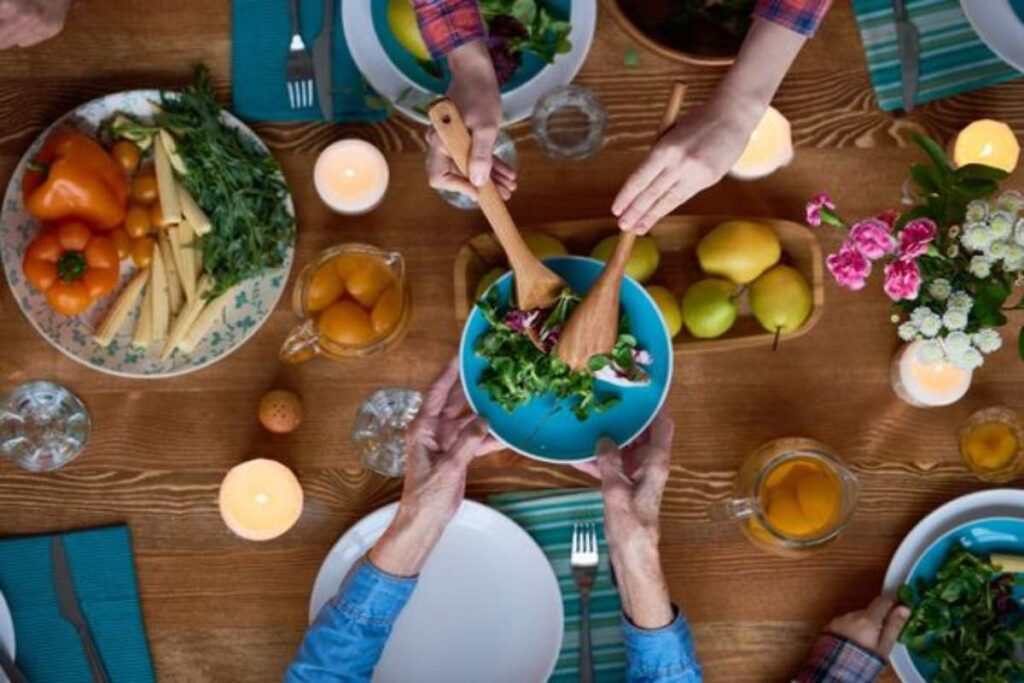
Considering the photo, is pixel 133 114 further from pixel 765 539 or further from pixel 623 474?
pixel 765 539

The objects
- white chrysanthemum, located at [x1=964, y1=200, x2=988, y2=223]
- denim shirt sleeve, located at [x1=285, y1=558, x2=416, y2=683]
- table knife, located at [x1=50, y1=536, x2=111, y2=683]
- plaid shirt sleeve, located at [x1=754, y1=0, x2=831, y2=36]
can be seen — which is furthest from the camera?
table knife, located at [x1=50, y1=536, x2=111, y2=683]

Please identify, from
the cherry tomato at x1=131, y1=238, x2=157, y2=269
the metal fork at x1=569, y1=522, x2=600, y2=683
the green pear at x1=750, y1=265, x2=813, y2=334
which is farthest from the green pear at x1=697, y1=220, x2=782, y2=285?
the cherry tomato at x1=131, y1=238, x2=157, y2=269

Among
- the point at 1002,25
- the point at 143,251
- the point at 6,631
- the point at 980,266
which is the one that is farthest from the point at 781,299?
the point at 6,631

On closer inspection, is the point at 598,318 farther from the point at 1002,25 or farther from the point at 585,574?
the point at 1002,25

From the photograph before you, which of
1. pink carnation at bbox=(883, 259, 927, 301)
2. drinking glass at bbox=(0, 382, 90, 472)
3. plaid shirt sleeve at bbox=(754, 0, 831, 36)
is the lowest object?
drinking glass at bbox=(0, 382, 90, 472)

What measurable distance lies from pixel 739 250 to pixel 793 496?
34 cm

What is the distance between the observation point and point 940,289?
40.2 inches

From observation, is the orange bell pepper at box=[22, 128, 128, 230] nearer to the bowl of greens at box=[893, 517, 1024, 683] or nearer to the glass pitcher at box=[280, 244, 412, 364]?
the glass pitcher at box=[280, 244, 412, 364]

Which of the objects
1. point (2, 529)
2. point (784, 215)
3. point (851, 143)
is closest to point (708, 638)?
point (784, 215)

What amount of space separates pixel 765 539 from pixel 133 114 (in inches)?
40.9

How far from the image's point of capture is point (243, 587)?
1.32 metres

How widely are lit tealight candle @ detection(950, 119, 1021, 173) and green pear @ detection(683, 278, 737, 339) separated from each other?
37 cm

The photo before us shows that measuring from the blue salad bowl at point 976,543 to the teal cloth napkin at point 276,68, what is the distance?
95 cm

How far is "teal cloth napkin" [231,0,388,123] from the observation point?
1.35 meters
